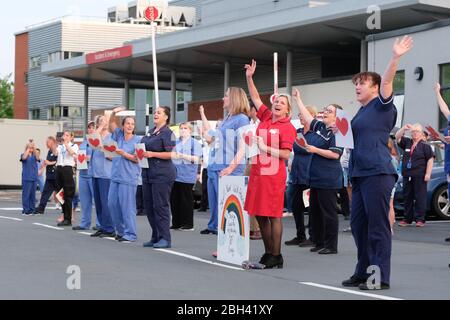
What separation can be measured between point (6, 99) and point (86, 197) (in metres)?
78.8

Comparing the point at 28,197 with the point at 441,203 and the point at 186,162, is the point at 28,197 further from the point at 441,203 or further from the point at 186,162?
the point at 441,203

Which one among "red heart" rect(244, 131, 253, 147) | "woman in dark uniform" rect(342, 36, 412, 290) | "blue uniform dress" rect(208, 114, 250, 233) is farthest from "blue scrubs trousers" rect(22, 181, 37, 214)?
"woman in dark uniform" rect(342, 36, 412, 290)

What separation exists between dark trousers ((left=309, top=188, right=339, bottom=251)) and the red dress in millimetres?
2212

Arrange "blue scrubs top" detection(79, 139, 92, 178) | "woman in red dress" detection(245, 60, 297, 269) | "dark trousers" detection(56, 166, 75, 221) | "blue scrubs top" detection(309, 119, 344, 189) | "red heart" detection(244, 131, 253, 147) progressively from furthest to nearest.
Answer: "dark trousers" detection(56, 166, 75, 221), "blue scrubs top" detection(79, 139, 92, 178), "blue scrubs top" detection(309, 119, 344, 189), "red heart" detection(244, 131, 253, 147), "woman in red dress" detection(245, 60, 297, 269)

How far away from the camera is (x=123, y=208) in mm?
14586

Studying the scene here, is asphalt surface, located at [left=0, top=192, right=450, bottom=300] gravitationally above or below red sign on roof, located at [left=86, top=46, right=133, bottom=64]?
below

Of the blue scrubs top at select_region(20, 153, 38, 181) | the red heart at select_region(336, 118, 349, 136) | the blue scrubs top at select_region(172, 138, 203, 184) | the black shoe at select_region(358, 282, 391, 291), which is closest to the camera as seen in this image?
the black shoe at select_region(358, 282, 391, 291)

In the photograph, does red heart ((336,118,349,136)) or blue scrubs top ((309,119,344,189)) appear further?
blue scrubs top ((309,119,344,189))

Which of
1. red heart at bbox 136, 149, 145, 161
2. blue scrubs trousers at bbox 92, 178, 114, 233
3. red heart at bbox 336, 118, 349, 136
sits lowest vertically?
blue scrubs trousers at bbox 92, 178, 114, 233

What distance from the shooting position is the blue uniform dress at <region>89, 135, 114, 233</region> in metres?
15.7

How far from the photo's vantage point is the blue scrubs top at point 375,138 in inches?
363

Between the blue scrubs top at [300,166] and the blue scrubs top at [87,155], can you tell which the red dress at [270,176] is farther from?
the blue scrubs top at [87,155]

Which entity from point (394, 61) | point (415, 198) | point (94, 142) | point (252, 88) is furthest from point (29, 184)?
point (394, 61)

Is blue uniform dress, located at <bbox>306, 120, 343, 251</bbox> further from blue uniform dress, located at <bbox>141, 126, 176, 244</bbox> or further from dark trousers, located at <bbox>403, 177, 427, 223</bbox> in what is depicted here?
dark trousers, located at <bbox>403, 177, 427, 223</bbox>
